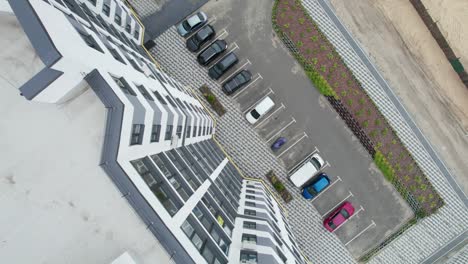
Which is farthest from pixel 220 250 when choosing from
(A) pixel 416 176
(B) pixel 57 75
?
(A) pixel 416 176

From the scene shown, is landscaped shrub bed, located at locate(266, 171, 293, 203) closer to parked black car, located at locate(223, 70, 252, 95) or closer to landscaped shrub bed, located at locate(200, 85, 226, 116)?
landscaped shrub bed, located at locate(200, 85, 226, 116)

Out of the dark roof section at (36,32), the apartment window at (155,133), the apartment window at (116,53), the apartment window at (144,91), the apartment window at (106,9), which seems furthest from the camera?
the apartment window at (106,9)

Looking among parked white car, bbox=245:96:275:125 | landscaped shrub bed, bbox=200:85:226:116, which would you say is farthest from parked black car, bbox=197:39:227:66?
parked white car, bbox=245:96:275:125

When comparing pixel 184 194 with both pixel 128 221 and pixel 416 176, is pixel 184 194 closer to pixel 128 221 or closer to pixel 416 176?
pixel 128 221

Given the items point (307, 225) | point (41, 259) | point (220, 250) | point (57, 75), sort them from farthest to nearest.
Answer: point (307, 225) < point (220, 250) < point (41, 259) < point (57, 75)

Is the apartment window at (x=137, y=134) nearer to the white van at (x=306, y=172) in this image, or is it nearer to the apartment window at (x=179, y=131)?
the apartment window at (x=179, y=131)

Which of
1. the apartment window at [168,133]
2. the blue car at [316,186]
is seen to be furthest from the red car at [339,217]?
the apartment window at [168,133]

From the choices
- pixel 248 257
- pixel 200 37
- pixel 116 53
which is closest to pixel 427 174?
pixel 248 257
